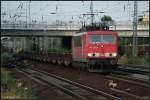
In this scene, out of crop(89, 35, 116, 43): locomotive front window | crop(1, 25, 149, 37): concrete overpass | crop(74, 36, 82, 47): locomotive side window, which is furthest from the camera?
crop(1, 25, 149, 37): concrete overpass

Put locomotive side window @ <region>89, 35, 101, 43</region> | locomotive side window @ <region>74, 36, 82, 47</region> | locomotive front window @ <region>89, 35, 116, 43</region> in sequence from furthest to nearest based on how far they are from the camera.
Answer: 1. locomotive side window @ <region>74, 36, 82, 47</region>
2. locomotive front window @ <region>89, 35, 116, 43</region>
3. locomotive side window @ <region>89, 35, 101, 43</region>

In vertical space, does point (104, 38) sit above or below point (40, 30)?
below

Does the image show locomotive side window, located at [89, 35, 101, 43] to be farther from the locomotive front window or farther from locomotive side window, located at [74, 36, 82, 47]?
locomotive side window, located at [74, 36, 82, 47]

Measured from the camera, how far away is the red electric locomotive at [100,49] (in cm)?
2983

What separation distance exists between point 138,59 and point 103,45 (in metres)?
21.5

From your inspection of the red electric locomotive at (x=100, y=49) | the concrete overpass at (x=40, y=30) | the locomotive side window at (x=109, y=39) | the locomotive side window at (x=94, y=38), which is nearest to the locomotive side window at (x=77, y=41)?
the red electric locomotive at (x=100, y=49)

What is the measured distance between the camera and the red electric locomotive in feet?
97.9

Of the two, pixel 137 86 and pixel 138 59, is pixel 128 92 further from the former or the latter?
pixel 138 59

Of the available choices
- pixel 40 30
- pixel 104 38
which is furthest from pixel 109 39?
pixel 40 30

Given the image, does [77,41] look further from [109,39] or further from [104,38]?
[109,39]

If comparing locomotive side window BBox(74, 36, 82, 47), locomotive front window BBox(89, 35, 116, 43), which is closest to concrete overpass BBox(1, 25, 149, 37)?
locomotive side window BBox(74, 36, 82, 47)

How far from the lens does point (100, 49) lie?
30.3 metres

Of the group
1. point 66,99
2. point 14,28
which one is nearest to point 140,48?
point 14,28

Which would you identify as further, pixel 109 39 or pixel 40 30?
pixel 40 30
